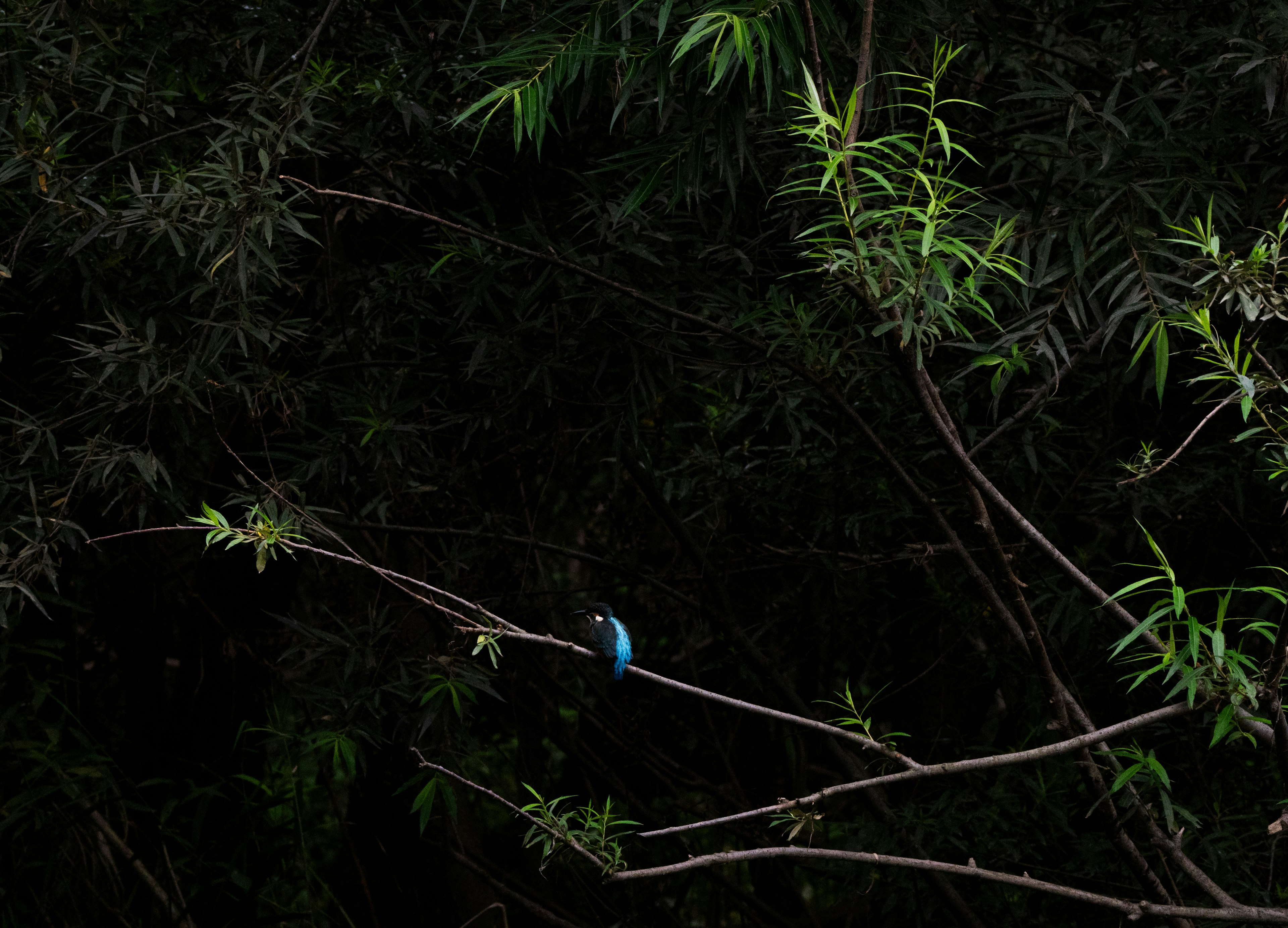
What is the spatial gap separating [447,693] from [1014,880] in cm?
156

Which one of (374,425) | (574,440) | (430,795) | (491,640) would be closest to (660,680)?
(491,640)

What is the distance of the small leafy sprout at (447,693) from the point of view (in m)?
2.66

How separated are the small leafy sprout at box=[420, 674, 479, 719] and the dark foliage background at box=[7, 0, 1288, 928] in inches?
1.2

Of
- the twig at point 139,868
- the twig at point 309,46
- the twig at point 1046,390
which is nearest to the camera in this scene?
the twig at point 1046,390

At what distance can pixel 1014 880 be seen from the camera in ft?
5.23

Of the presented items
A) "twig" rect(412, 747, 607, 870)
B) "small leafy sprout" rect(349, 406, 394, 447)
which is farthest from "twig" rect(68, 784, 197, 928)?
"twig" rect(412, 747, 607, 870)

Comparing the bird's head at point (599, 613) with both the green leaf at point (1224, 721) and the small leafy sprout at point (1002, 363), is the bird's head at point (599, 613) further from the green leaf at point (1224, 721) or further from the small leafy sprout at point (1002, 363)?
the green leaf at point (1224, 721)

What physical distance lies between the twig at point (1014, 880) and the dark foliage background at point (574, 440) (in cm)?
59

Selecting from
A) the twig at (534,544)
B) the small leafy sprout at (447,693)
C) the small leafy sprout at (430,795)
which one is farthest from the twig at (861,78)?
the small leafy sprout at (430,795)

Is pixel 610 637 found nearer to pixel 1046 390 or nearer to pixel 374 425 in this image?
pixel 374 425

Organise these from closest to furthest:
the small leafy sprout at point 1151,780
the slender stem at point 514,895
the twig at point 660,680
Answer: the twig at point 660,680
the small leafy sprout at point 1151,780
the slender stem at point 514,895

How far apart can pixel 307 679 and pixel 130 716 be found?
3.69 feet

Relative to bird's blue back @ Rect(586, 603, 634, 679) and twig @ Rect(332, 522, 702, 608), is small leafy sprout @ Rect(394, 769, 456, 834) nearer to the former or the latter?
bird's blue back @ Rect(586, 603, 634, 679)

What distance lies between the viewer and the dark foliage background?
2449 mm
